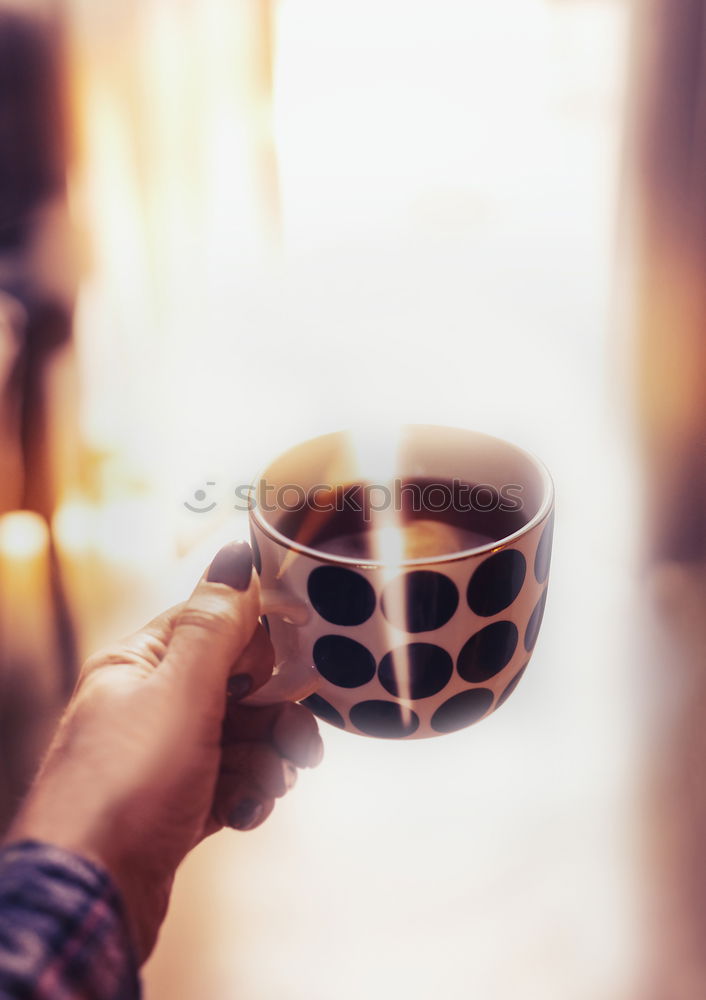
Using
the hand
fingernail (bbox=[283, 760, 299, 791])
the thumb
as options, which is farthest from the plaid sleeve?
fingernail (bbox=[283, 760, 299, 791])

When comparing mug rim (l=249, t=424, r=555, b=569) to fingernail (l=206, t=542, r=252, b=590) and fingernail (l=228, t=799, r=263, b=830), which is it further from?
fingernail (l=228, t=799, r=263, b=830)

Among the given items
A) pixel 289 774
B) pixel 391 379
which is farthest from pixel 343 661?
pixel 391 379

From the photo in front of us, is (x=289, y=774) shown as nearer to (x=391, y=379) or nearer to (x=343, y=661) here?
(x=343, y=661)

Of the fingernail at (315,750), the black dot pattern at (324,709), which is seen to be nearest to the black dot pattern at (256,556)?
the black dot pattern at (324,709)

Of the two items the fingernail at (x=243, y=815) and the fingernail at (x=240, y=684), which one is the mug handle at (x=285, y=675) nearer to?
the fingernail at (x=240, y=684)

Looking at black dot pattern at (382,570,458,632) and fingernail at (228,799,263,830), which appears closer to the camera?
black dot pattern at (382,570,458,632)

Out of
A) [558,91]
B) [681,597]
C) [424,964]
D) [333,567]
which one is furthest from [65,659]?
[558,91]

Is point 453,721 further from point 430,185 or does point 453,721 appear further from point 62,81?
point 62,81
